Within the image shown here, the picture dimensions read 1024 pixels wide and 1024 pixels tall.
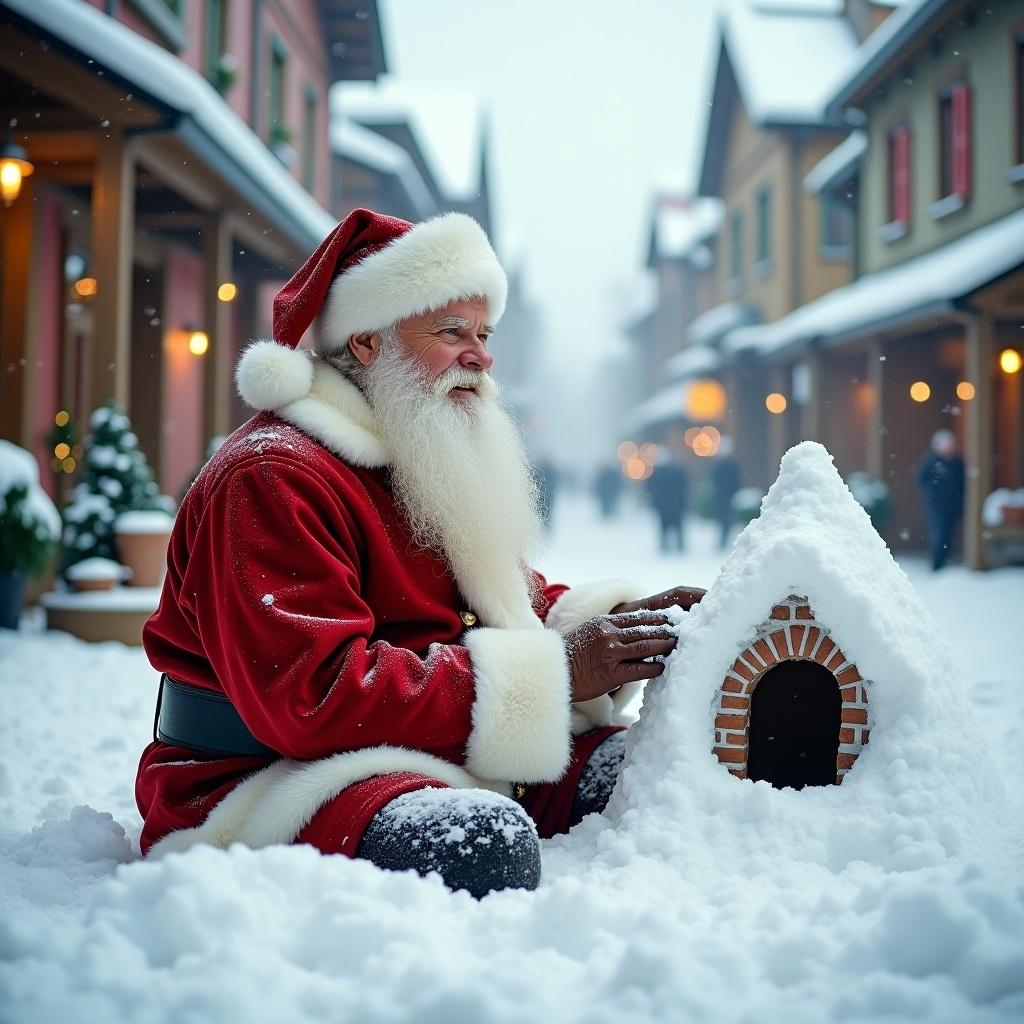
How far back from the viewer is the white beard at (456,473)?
2.75m

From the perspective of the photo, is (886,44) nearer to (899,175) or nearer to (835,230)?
(899,175)

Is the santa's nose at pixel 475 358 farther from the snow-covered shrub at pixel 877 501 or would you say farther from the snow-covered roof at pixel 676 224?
the snow-covered roof at pixel 676 224

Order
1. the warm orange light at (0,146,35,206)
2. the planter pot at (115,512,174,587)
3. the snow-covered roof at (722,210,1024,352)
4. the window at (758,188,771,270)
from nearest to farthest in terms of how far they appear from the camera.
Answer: the warm orange light at (0,146,35,206), the planter pot at (115,512,174,587), the snow-covered roof at (722,210,1024,352), the window at (758,188,771,270)

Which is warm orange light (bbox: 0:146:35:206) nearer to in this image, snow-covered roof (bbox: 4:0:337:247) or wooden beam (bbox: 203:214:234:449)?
snow-covered roof (bbox: 4:0:337:247)

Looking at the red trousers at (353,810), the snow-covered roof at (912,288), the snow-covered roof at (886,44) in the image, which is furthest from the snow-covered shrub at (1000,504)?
the red trousers at (353,810)

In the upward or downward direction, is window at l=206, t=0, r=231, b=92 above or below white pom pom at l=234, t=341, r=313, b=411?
above

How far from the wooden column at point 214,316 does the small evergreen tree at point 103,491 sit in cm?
188

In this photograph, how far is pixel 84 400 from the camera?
1120 cm

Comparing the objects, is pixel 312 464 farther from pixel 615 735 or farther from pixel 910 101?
pixel 910 101

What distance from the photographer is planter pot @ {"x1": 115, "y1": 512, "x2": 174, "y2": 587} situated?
7.52 meters

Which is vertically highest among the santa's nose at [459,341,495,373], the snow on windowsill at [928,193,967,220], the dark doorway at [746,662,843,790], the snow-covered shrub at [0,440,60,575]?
the snow on windowsill at [928,193,967,220]

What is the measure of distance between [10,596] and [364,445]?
5.21 meters

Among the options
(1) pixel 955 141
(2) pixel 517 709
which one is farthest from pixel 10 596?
(1) pixel 955 141

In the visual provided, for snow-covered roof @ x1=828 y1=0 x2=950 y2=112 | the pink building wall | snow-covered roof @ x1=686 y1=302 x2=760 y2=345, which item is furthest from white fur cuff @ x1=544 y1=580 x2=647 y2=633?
snow-covered roof @ x1=686 y1=302 x2=760 y2=345
